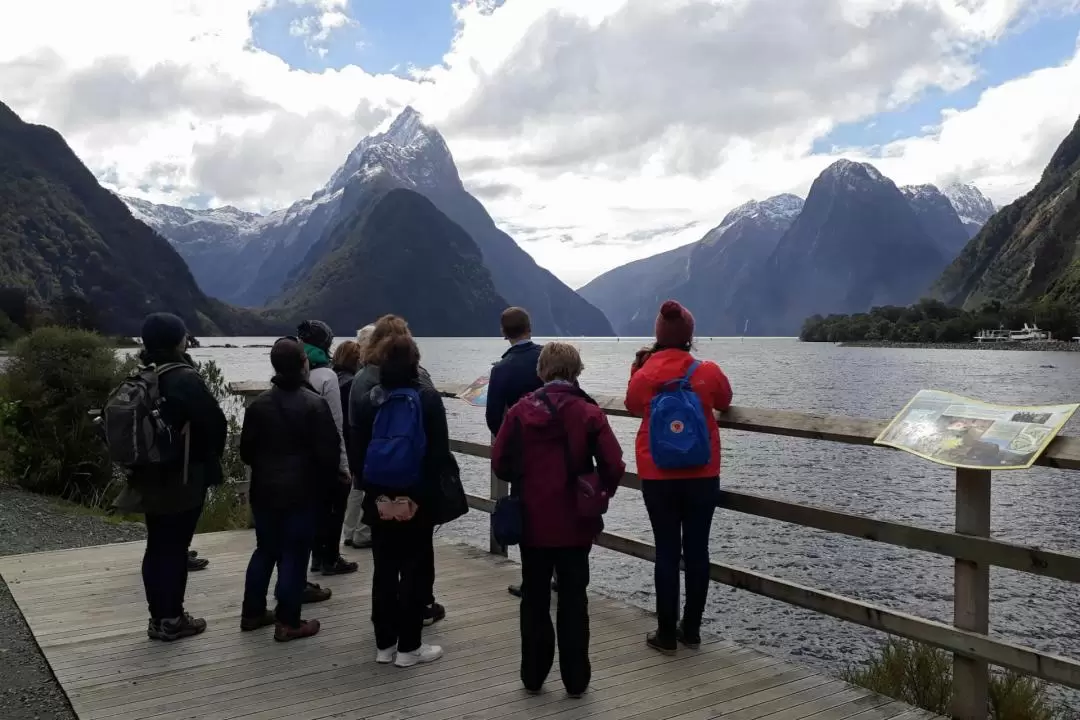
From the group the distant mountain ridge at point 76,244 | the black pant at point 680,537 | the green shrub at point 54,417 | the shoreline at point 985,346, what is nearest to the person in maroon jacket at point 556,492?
the black pant at point 680,537

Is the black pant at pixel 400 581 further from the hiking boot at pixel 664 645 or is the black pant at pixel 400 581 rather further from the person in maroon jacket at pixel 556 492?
the hiking boot at pixel 664 645

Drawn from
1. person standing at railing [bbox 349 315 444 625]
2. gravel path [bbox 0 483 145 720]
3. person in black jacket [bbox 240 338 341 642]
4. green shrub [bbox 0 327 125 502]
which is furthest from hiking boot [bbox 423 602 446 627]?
green shrub [bbox 0 327 125 502]

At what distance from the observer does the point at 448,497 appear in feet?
15.3

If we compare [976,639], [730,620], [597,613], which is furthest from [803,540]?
[976,639]

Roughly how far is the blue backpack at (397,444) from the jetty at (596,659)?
46.0 inches

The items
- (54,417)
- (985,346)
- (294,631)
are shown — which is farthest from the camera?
(985,346)

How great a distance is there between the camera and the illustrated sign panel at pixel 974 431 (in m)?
3.80

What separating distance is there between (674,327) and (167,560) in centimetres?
352

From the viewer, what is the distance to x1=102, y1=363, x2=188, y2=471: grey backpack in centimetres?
470

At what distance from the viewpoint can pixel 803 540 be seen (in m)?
15.5

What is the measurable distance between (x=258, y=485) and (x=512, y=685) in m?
1.97

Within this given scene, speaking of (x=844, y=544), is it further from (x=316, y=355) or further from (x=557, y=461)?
(x=557, y=461)

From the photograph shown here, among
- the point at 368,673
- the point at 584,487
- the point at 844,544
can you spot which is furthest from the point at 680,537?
the point at 844,544

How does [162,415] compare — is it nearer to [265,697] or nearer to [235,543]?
[265,697]
